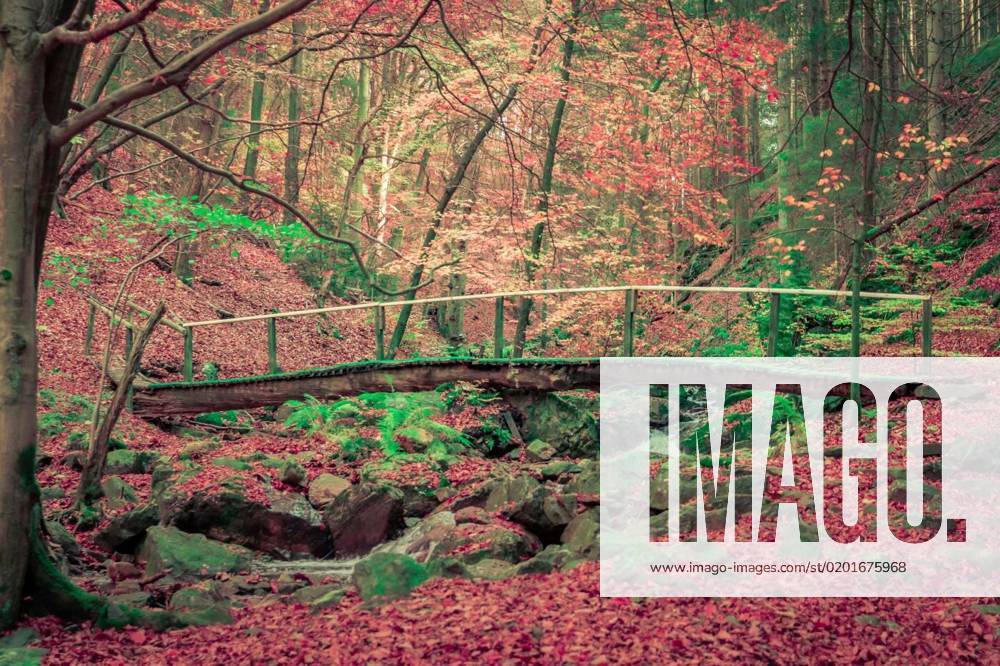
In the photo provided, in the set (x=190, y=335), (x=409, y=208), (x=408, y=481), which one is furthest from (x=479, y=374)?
(x=409, y=208)

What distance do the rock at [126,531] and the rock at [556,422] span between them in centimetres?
500

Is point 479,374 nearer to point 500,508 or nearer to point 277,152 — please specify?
point 500,508

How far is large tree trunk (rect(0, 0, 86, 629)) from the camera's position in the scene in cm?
492

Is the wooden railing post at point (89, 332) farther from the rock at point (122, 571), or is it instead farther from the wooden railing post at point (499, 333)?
the rock at point (122, 571)

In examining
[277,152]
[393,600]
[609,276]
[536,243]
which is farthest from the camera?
[277,152]

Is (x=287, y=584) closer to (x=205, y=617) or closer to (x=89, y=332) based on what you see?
(x=205, y=617)

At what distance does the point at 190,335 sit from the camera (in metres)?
12.8

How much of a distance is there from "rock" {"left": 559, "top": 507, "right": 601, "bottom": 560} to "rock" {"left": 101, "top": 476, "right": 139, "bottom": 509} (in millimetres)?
4630

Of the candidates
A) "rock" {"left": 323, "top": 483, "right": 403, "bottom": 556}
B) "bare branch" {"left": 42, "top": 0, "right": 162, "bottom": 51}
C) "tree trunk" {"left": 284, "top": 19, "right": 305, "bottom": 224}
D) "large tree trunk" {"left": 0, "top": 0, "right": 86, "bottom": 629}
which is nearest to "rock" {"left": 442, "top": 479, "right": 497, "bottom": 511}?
"rock" {"left": 323, "top": 483, "right": 403, "bottom": 556}

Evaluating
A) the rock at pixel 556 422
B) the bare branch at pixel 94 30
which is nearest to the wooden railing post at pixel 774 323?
the rock at pixel 556 422

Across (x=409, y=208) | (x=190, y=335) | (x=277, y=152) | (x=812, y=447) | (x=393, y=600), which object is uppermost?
(x=277, y=152)

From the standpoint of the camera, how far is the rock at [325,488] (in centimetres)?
877

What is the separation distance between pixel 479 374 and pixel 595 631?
6305 mm

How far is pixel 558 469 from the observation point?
933 cm
